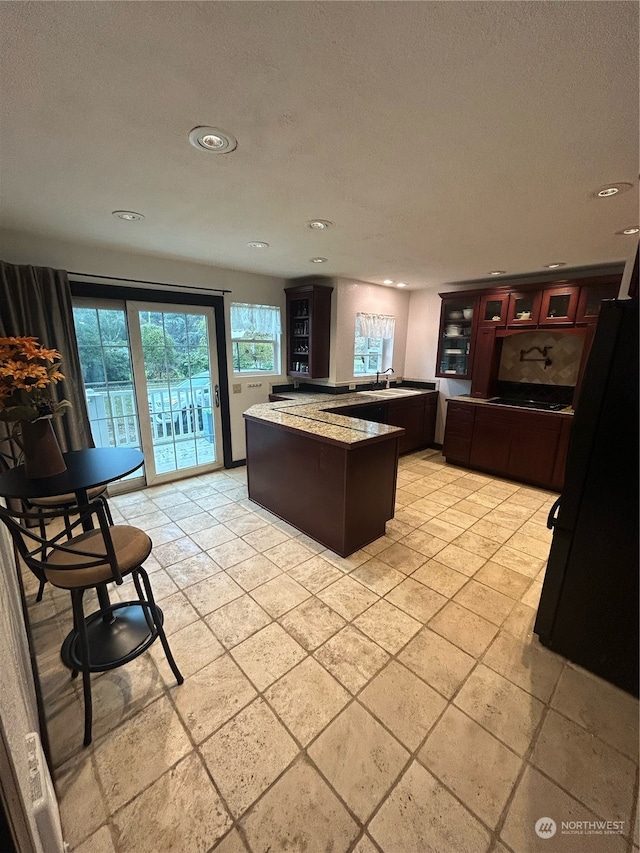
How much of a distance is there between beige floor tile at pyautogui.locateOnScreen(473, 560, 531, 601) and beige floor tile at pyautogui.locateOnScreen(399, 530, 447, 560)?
13.8 inches

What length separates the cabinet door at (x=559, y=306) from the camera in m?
3.69

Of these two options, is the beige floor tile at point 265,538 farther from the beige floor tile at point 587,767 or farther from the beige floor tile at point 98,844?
the beige floor tile at point 587,767

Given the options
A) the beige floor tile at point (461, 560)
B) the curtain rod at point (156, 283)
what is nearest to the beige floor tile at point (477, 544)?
the beige floor tile at point (461, 560)

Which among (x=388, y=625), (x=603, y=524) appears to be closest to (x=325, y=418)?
(x=388, y=625)

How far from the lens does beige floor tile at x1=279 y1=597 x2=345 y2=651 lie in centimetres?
188

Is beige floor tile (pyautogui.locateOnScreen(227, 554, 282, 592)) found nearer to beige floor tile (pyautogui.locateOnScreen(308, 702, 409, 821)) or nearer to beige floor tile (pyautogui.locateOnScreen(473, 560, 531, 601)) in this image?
beige floor tile (pyautogui.locateOnScreen(308, 702, 409, 821))

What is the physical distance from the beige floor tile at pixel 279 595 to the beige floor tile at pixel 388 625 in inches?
16.0

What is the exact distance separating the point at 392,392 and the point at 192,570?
3.63 metres

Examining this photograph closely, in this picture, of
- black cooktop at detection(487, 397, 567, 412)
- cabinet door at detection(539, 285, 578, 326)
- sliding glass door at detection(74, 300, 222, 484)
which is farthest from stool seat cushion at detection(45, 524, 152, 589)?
cabinet door at detection(539, 285, 578, 326)

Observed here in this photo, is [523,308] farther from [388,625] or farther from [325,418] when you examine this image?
[388,625]

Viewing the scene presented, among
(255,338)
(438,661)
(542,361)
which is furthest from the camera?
(255,338)

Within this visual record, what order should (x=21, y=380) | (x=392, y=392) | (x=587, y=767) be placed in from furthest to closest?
(x=392, y=392) → (x=21, y=380) → (x=587, y=767)

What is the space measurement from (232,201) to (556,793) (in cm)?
316

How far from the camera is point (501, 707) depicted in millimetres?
1543
